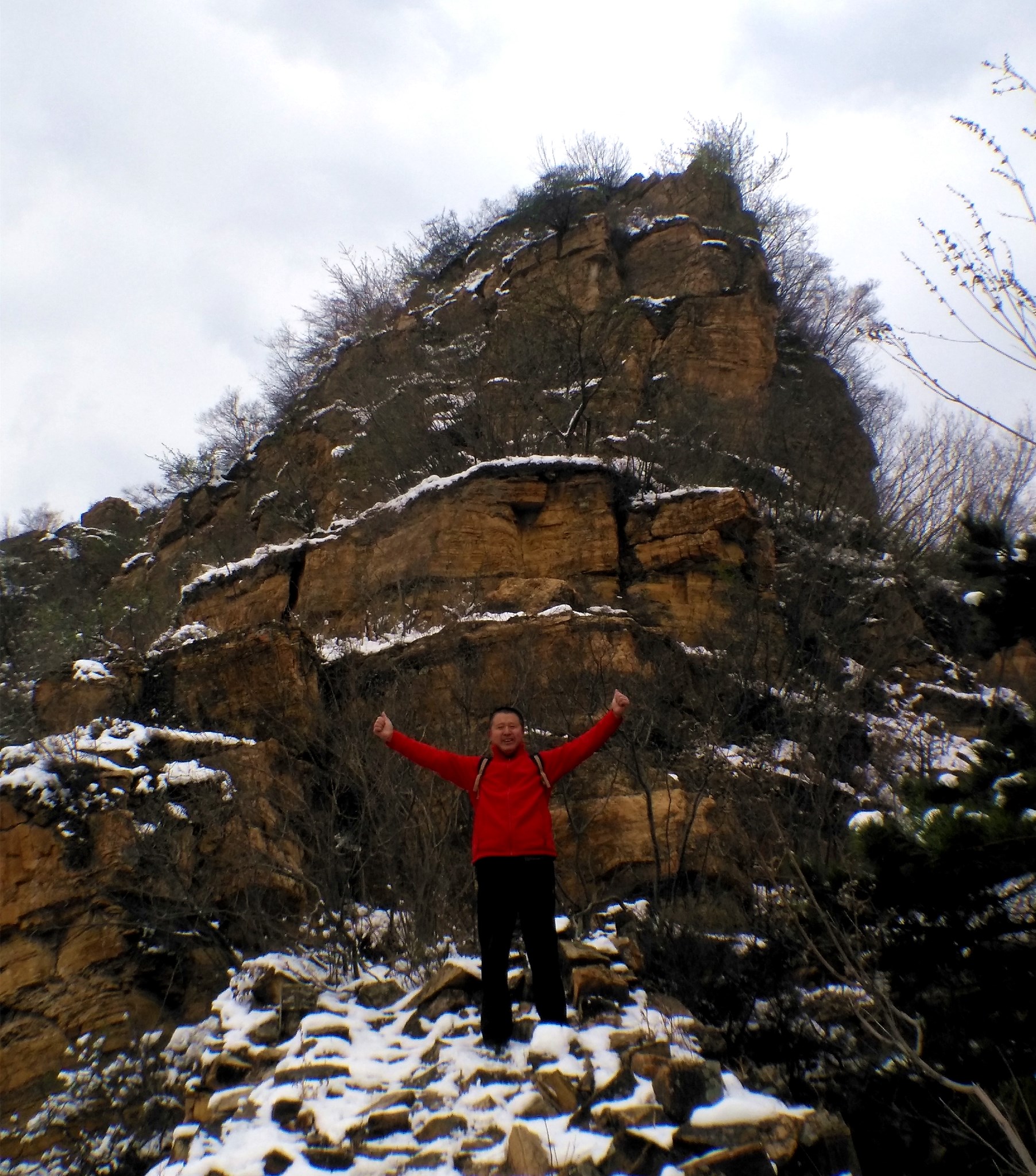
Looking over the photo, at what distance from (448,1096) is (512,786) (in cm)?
141

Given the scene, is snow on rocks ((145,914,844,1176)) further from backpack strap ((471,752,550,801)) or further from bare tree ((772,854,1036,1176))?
backpack strap ((471,752,550,801))

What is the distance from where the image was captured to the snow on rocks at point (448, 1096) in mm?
3729

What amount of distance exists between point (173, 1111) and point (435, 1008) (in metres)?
1.85

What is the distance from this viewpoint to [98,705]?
36.5 ft

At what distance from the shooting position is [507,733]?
16.0 feet

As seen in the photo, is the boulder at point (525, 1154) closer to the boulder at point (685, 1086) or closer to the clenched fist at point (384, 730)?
the boulder at point (685, 1086)

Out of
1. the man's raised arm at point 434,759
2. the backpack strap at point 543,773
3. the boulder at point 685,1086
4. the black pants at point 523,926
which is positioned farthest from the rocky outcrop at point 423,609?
the man's raised arm at point 434,759

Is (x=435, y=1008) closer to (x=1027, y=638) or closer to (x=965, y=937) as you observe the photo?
(x=965, y=937)

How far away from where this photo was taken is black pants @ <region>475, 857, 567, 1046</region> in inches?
181

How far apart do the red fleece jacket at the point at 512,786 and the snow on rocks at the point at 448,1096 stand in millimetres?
865

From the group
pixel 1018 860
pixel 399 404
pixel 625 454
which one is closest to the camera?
pixel 1018 860

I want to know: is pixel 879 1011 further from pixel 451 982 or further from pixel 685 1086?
pixel 451 982

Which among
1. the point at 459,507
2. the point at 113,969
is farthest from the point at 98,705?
the point at 459,507

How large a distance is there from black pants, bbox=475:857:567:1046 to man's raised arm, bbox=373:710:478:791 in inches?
17.7
